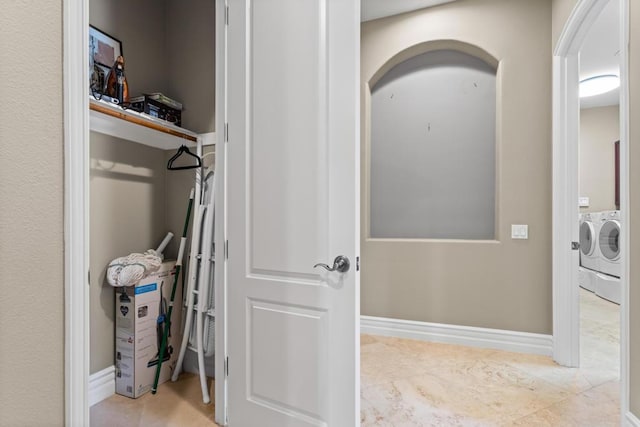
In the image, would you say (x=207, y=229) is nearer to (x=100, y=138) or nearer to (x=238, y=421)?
(x=100, y=138)

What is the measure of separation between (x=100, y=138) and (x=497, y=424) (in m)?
2.79

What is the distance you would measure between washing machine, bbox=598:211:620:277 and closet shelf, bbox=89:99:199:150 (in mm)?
5275

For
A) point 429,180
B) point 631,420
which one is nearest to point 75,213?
point 631,420

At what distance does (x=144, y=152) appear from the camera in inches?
94.7

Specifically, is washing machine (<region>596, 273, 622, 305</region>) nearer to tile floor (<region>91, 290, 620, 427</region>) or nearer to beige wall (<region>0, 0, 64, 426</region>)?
tile floor (<region>91, 290, 620, 427</region>)

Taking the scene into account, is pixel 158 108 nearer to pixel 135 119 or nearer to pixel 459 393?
pixel 135 119

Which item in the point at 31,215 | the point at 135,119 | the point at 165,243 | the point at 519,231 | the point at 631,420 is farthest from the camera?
the point at 519,231

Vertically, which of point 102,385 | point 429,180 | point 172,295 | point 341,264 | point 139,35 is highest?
point 139,35

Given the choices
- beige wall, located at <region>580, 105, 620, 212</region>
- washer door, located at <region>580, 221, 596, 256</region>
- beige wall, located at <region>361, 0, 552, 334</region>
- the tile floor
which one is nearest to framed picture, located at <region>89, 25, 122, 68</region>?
the tile floor

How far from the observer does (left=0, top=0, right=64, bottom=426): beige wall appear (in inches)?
34.4

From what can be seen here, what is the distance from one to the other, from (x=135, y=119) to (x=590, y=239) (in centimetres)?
617

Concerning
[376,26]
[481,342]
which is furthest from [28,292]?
[376,26]

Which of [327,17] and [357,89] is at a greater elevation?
[327,17]

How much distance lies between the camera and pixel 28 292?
0.92 m
